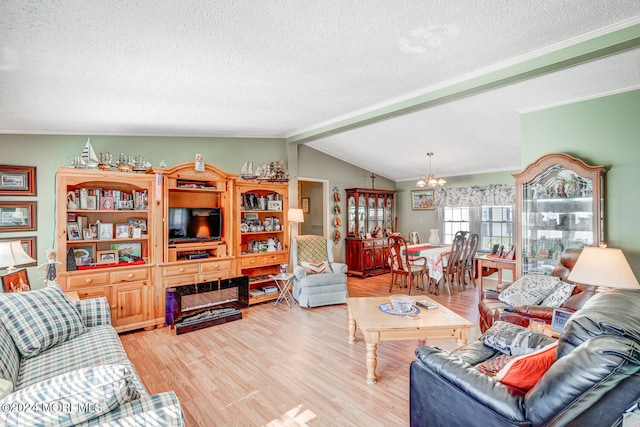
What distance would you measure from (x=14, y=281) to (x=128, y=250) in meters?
1.28

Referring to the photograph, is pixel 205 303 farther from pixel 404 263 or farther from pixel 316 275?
pixel 404 263

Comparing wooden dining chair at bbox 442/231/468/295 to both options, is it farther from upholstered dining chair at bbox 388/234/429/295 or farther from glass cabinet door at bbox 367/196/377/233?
glass cabinet door at bbox 367/196/377/233

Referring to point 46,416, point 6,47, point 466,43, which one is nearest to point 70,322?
point 46,416

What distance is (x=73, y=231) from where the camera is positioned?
352 centimetres

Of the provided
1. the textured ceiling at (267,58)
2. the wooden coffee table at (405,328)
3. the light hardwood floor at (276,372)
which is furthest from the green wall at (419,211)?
the wooden coffee table at (405,328)

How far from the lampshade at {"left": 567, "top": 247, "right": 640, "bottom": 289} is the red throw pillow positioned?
1152 millimetres

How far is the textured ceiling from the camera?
1831mm

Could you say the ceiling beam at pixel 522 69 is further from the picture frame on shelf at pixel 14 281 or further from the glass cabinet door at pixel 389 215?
the glass cabinet door at pixel 389 215

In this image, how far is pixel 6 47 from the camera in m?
1.91

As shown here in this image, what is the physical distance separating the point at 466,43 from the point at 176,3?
1949mm

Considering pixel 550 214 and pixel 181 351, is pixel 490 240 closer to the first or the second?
pixel 550 214

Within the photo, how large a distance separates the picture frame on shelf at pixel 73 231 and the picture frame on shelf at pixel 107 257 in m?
0.30

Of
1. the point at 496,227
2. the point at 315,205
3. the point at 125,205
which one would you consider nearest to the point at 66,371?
the point at 125,205

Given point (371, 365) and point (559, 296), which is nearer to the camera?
point (371, 365)
